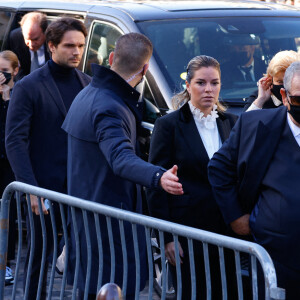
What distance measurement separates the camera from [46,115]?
545cm

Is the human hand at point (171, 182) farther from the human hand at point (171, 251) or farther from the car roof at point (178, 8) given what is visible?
the car roof at point (178, 8)

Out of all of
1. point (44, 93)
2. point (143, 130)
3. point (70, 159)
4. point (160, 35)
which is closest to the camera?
point (70, 159)

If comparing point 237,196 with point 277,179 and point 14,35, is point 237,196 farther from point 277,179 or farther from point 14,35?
point 14,35

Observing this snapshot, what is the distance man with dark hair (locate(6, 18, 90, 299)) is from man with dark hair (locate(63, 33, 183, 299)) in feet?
2.85

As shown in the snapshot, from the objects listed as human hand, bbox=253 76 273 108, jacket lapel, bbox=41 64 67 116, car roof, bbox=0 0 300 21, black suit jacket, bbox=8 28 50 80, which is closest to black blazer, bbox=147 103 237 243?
human hand, bbox=253 76 273 108

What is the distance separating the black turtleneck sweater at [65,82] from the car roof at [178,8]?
3.93 ft

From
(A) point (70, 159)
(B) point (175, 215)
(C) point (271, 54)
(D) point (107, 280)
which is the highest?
(C) point (271, 54)

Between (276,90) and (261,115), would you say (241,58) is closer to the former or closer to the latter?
(276,90)

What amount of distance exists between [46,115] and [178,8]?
2083 mm

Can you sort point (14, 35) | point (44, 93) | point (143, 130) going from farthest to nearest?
point (14, 35), point (143, 130), point (44, 93)

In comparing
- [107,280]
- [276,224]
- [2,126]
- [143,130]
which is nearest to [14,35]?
[2,126]

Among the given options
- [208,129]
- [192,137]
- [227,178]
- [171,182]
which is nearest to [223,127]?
[208,129]

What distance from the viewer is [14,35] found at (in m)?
7.96

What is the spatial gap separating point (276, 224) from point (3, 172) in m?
3.55
